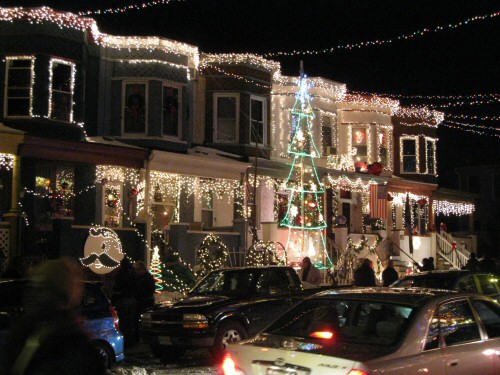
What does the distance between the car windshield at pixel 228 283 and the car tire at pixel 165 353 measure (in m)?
1.32

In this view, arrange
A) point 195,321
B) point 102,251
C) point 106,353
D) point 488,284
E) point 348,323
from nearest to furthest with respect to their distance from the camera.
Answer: point 348,323 < point 106,353 < point 195,321 < point 488,284 < point 102,251

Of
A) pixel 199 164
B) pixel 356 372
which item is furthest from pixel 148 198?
pixel 356 372

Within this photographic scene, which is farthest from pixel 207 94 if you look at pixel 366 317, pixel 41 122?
pixel 366 317

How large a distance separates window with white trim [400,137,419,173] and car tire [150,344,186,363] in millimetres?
22466

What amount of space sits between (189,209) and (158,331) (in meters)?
11.9

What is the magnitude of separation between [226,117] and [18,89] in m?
7.96

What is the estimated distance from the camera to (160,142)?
23984mm

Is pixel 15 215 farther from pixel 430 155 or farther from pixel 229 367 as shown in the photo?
pixel 430 155

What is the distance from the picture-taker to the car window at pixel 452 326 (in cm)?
677

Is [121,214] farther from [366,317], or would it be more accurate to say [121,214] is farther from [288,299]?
[366,317]

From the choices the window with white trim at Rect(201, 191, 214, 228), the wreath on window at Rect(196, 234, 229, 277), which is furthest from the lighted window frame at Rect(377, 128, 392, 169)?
the wreath on window at Rect(196, 234, 229, 277)

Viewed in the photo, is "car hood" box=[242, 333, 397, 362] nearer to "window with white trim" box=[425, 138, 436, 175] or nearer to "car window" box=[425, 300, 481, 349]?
"car window" box=[425, 300, 481, 349]

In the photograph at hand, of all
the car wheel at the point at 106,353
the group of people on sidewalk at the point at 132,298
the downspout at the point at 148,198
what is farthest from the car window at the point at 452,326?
the downspout at the point at 148,198

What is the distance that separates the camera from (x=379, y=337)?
6.74 m
